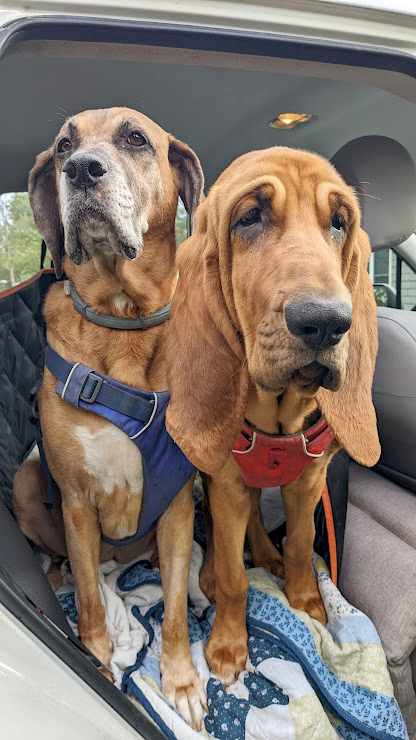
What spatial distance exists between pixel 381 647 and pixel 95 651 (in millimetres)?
784

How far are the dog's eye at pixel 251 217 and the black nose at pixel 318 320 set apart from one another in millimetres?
314

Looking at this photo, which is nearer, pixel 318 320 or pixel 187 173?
pixel 318 320

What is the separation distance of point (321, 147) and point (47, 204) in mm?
1208

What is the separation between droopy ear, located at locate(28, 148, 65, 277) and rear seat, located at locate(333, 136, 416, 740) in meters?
0.98

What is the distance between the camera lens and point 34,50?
3.40ft

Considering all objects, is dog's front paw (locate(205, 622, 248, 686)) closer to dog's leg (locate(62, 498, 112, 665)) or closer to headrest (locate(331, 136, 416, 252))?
dog's leg (locate(62, 498, 112, 665))

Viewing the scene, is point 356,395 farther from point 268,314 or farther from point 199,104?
point 199,104

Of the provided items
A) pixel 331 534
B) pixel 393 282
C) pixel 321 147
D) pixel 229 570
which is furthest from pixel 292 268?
pixel 393 282

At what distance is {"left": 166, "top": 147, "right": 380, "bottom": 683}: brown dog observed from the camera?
0.91 m

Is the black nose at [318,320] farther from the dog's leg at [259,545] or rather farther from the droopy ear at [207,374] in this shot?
the dog's leg at [259,545]

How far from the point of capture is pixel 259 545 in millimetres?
1736

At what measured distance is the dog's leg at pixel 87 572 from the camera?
1390 millimetres

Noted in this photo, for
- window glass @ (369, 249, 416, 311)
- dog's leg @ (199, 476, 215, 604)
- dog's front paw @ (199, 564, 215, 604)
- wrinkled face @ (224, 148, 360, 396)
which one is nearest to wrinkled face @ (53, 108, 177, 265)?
wrinkled face @ (224, 148, 360, 396)

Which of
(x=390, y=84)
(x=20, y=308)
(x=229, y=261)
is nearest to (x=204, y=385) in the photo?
(x=229, y=261)
